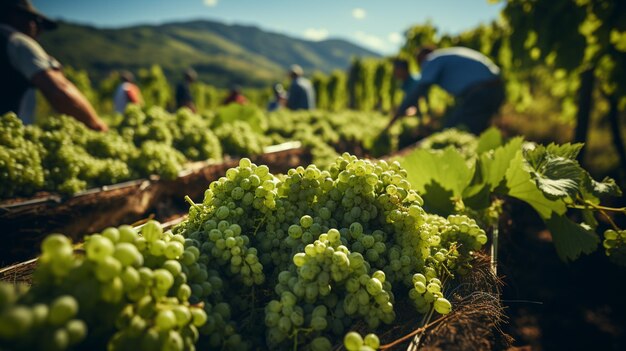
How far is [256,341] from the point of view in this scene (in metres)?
1.20

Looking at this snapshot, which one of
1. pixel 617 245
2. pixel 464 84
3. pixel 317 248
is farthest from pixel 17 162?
pixel 464 84

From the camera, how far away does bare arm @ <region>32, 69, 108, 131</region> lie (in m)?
3.06

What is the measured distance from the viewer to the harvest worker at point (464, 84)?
5582 millimetres

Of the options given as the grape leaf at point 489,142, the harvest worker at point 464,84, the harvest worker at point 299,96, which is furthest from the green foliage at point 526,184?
the harvest worker at point 299,96

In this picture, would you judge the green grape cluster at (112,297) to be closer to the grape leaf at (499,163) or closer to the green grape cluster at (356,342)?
the green grape cluster at (356,342)

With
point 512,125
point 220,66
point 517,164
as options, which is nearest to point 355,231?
point 517,164

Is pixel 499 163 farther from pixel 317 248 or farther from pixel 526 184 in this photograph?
pixel 317 248

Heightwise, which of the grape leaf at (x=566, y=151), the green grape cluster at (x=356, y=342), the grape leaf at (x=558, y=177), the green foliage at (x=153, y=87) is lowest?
the green foliage at (x=153, y=87)

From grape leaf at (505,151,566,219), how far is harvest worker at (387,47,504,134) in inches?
143

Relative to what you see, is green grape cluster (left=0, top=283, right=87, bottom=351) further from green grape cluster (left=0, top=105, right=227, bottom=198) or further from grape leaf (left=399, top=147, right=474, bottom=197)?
green grape cluster (left=0, top=105, right=227, bottom=198)

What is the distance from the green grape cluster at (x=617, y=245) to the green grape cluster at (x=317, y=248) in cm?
81

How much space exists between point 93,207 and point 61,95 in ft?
3.98

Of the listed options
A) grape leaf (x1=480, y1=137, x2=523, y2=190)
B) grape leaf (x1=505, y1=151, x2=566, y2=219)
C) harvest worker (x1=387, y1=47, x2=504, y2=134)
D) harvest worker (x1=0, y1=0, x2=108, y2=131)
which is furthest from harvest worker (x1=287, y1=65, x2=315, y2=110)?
grape leaf (x1=505, y1=151, x2=566, y2=219)

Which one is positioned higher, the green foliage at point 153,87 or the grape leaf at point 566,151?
the grape leaf at point 566,151
